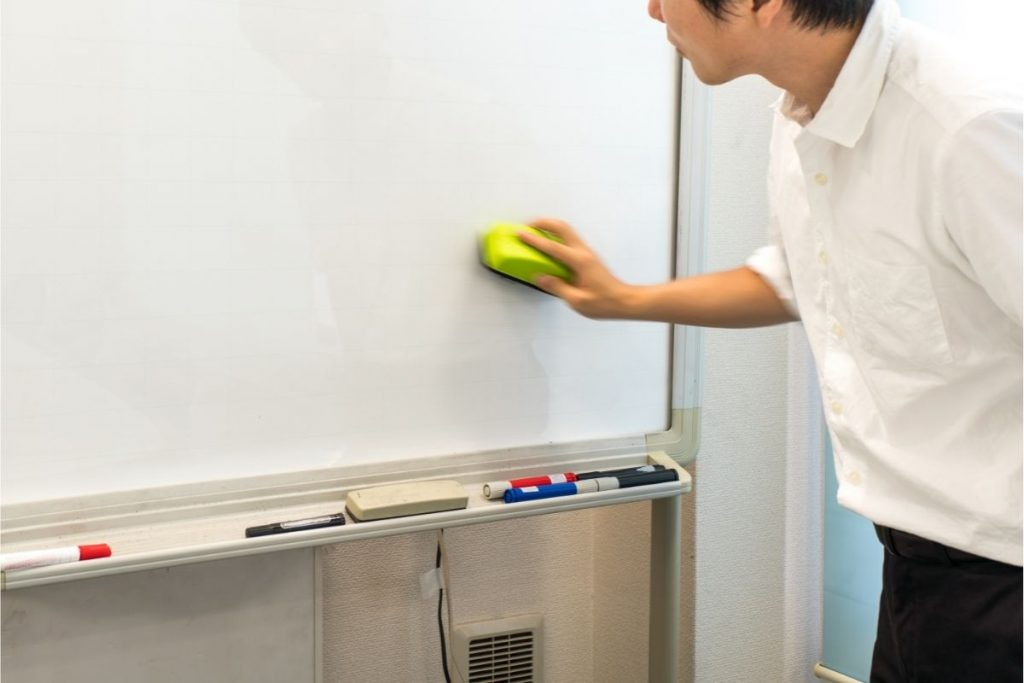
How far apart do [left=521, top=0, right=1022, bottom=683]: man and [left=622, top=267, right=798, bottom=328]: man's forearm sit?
7cm

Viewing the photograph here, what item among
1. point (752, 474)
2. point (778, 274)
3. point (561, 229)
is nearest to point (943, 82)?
point (778, 274)

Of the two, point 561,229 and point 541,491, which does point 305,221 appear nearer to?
point 561,229

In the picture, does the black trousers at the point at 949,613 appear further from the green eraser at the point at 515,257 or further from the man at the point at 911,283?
the green eraser at the point at 515,257

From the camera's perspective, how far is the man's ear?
79 cm

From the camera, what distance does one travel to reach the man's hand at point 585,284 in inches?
38.7

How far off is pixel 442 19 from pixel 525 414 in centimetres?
41

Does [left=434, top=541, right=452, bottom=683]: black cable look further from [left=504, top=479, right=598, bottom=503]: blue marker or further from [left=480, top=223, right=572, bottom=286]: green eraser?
[left=480, top=223, right=572, bottom=286]: green eraser

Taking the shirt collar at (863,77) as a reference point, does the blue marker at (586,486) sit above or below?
below

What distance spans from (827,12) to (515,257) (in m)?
0.35

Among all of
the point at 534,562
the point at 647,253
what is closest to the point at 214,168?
the point at 647,253

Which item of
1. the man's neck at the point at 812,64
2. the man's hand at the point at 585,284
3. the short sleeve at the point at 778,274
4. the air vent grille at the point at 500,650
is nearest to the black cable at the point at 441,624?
the air vent grille at the point at 500,650

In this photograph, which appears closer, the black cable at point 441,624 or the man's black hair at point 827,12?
the man's black hair at point 827,12

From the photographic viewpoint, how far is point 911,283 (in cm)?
80

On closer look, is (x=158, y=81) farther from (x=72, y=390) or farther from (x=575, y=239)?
(x=575, y=239)
